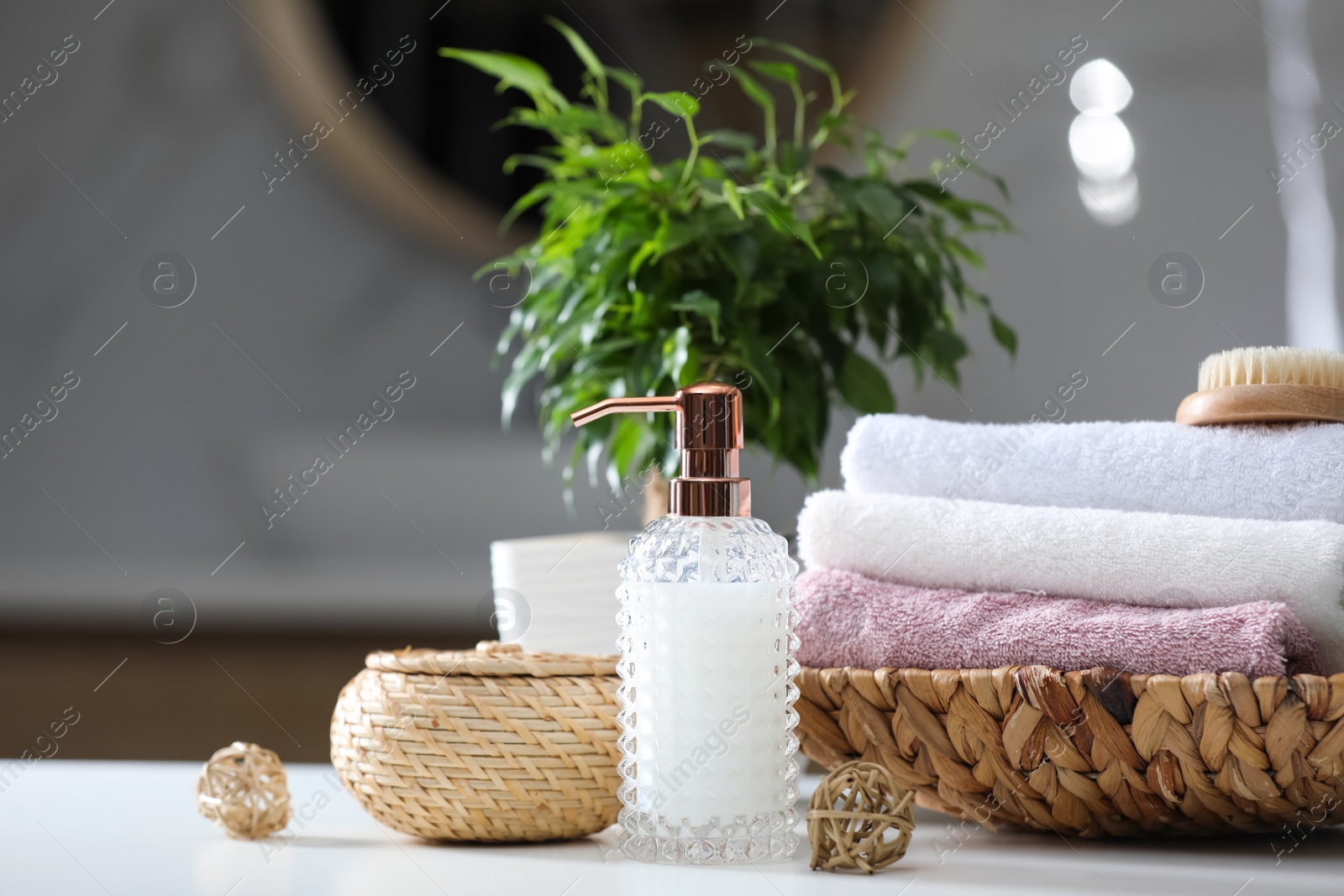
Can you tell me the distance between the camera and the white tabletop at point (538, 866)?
39 cm

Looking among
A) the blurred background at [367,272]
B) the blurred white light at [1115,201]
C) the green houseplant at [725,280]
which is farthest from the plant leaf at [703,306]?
the blurred white light at [1115,201]

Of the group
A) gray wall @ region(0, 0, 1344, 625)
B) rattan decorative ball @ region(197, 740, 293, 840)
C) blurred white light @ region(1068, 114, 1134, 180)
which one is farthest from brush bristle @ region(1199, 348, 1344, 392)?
blurred white light @ region(1068, 114, 1134, 180)

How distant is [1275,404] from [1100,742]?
0.53 ft

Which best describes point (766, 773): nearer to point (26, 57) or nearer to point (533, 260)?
point (533, 260)

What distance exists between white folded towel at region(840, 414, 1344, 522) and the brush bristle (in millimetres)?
20

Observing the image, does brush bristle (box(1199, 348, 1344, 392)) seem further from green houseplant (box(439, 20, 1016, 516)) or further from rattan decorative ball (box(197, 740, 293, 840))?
rattan decorative ball (box(197, 740, 293, 840))

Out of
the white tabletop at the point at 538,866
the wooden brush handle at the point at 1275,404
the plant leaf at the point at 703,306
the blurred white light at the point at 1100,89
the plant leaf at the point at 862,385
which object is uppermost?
the blurred white light at the point at 1100,89

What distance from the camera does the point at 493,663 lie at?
1.45 ft

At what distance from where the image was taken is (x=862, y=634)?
0.47 meters

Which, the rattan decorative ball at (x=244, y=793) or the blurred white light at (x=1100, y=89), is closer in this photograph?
the rattan decorative ball at (x=244, y=793)

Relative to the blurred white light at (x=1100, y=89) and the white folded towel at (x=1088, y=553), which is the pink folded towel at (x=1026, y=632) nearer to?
the white folded towel at (x=1088, y=553)

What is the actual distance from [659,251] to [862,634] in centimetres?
27

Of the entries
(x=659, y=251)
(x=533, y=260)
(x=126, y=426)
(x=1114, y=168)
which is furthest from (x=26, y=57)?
(x=1114, y=168)

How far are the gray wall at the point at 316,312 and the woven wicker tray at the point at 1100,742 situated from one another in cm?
94
